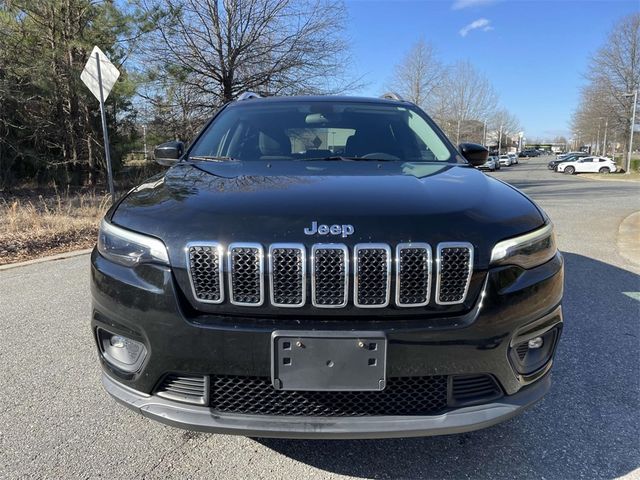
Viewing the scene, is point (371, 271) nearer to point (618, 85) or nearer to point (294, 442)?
point (294, 442)

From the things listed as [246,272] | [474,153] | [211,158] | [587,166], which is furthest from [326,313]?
[587,166]

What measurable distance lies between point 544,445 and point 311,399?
125 centimetres

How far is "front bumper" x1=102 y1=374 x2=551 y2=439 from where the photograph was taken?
1.73 m

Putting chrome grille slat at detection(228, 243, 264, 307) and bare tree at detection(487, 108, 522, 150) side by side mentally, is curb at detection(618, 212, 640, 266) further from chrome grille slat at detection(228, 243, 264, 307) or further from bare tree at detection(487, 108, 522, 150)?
bare tree at detection(487, 108, 522, 150)

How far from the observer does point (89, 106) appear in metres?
15.3

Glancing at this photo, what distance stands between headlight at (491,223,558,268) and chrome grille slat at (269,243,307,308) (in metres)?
0.76


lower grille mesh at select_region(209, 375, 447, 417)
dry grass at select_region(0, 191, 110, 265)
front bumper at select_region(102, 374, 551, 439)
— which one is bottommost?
dry grass at select_region(0, 191, 110, 265)

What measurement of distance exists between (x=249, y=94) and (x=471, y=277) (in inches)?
115

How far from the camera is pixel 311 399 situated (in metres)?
1.81

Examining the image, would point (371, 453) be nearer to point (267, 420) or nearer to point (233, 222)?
point (267, 420)

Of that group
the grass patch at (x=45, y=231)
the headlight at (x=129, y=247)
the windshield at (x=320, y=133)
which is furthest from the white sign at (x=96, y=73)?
the headlight at (x=129, y=247)

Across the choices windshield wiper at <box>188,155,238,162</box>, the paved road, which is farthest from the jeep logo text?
windshield wiper at <box>188,155,238,162</box>

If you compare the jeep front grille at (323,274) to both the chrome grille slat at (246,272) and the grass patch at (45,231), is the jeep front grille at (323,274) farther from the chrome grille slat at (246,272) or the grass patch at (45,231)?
the grass patch at (45,231)

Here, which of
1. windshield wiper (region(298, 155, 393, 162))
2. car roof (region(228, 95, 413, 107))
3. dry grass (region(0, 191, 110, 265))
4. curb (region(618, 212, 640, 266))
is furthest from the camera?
dry grass (region(0, 191, 110, 265))
